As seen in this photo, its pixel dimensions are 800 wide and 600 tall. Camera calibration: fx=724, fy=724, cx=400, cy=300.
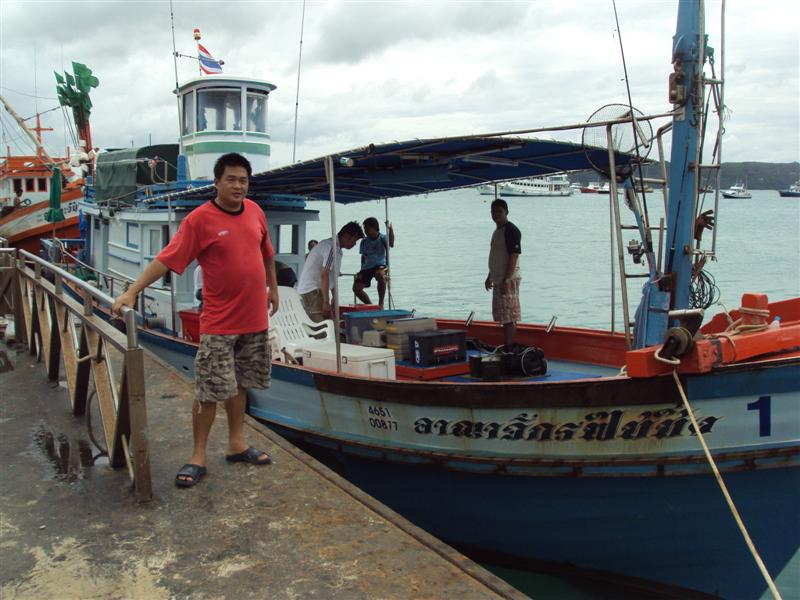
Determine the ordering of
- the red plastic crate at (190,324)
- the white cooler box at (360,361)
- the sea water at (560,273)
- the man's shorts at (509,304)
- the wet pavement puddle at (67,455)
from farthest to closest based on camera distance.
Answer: the sea water at (560,273), the red plastic crate at (190,324), the man's shorts at (509,304), the white cooler box at (360,361), the wet pavement puddle at (67,455)

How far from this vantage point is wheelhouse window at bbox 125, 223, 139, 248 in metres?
11.2

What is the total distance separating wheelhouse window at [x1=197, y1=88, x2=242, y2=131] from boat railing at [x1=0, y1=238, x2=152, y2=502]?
3622 mm

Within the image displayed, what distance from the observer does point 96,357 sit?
4.76 m

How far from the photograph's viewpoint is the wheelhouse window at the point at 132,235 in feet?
36.9

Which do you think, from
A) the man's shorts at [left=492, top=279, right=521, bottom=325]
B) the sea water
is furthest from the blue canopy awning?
the sea water

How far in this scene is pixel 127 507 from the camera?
13.1ft

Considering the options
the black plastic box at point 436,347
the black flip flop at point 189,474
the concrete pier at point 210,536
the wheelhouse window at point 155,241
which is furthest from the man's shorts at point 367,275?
the black flip flop at point 189,474

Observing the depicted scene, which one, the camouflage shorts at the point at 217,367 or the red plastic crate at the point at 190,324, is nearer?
the camouflage shorts at the point at 217,367

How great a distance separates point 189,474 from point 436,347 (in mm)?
3159

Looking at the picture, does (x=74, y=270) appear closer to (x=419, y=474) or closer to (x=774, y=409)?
(x=419, y=474)

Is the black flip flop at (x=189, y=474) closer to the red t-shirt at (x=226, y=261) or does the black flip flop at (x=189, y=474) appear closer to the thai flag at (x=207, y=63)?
the red t-shirt at (x=226, y=261)

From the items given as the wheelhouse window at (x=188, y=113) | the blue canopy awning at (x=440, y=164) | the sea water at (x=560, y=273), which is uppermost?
the wheelhouse window at (x=188, y=113)

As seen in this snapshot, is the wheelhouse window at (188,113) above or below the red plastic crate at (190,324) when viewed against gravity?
above

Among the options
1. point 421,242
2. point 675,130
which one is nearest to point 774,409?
point 675,130
